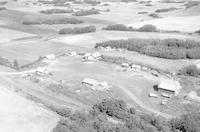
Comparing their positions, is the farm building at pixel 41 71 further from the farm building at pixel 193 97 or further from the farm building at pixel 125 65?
the farm building at pixel 193 97

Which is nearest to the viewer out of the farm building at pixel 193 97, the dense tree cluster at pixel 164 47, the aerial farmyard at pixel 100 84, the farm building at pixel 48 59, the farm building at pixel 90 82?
the aerial farmyard at pixel 100 84

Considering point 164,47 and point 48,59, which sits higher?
point 164,47

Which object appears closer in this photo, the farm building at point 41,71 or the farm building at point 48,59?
the farm building at point 41,71

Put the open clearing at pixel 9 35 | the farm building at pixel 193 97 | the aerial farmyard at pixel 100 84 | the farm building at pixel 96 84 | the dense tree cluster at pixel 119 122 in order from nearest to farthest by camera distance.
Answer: the dense tree cluster at pixel 119 122 < the aerial farmyard at pixel 100 84 < the farm building at pixel 193 97 < the farm building at pixel 96 84 < the open clearing at pixel 9 35

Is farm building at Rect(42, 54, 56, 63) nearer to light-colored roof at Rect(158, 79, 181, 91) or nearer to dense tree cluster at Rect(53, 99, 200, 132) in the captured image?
dense tree cluster at Rect(53, 99, 200, 132)

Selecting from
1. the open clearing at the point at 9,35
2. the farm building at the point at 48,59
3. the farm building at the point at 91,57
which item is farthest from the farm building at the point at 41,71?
the open clearing at the point at 9,35

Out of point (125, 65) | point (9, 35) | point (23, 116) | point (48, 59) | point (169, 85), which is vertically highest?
point (9, 35)

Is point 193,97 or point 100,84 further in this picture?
point 100,84

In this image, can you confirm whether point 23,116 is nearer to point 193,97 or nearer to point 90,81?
point 90,81

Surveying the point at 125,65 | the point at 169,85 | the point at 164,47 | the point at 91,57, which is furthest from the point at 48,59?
the point at 169,85
